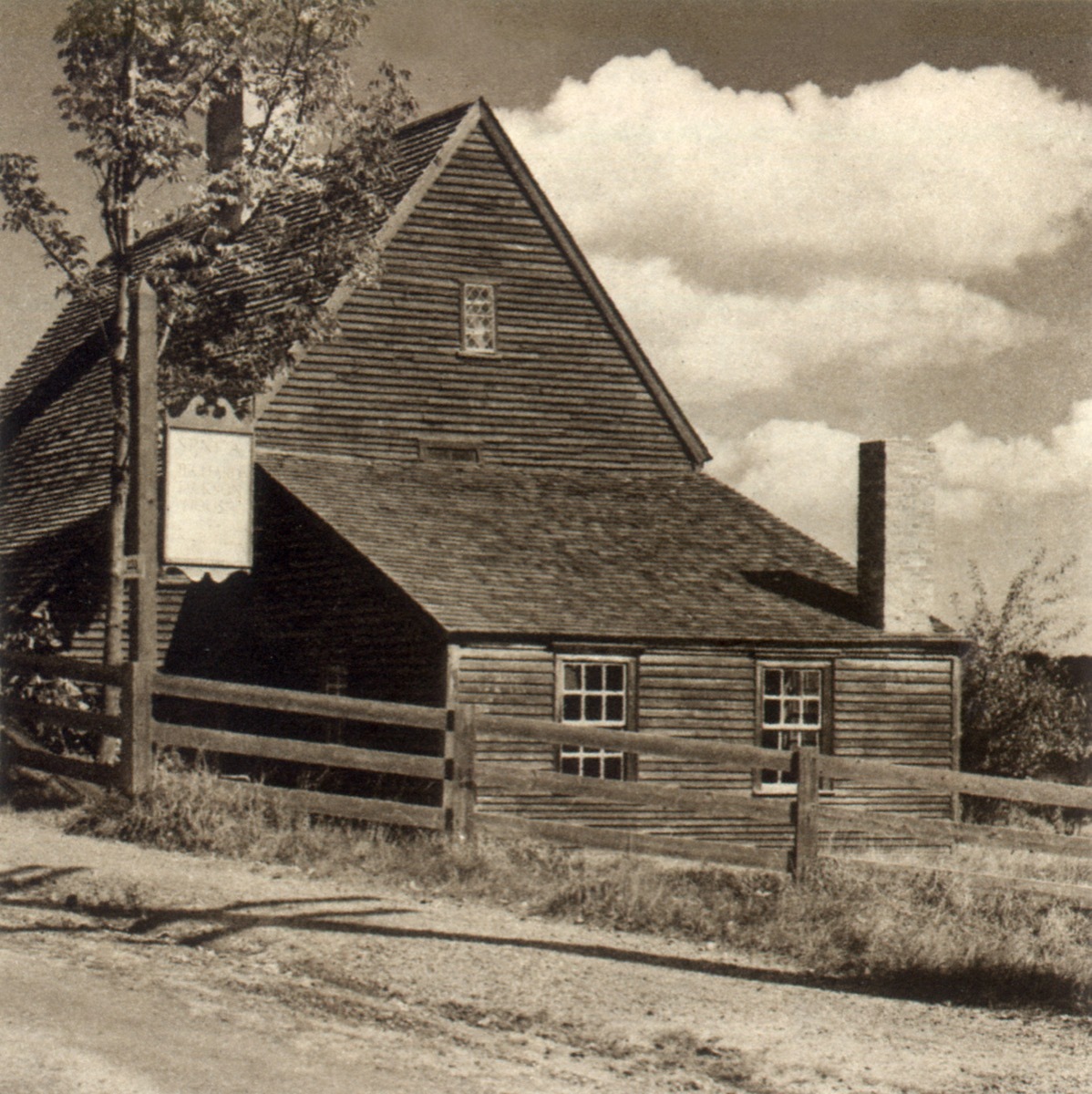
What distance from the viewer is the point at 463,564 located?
67.1 feet

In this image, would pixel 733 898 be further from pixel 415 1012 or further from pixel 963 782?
pixel 415 1012

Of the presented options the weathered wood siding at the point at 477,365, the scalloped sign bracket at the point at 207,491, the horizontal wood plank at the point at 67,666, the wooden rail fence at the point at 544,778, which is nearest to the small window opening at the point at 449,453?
the weathered wood siding at the point at 477,365

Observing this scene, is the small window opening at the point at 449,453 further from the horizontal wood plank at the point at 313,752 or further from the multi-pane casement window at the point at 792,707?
the horizontal wood plank at the point at 313,752

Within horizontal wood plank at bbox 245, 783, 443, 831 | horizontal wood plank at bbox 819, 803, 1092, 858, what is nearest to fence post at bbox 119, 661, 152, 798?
horizontal wood plank at bbox 245, 783, 443, 831

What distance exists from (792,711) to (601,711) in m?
2.95

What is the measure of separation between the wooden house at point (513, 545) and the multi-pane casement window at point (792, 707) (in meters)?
0.05

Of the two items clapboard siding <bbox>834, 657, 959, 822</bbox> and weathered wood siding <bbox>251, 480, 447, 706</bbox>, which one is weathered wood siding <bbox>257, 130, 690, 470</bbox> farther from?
clapboard siding <bbox>834, 657, 959, 822</bbox>

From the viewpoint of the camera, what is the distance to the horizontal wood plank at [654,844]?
40.8 feet

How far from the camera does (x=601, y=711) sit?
20.5m

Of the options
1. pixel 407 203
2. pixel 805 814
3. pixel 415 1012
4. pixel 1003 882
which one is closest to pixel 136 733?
pixel 805 814

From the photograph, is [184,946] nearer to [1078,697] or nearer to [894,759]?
[894,759]

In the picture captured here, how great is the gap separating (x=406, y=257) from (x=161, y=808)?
12895 mm

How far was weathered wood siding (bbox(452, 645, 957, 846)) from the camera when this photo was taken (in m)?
19.7

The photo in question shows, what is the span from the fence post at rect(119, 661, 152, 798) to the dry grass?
173mm
